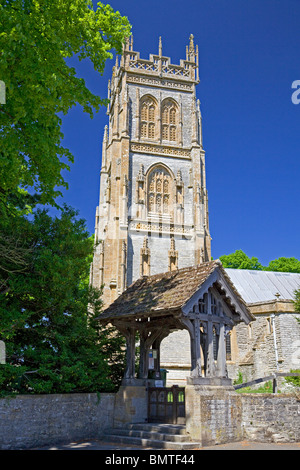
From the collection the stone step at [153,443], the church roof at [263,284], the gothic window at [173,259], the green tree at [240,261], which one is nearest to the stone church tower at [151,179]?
the gothic window at [173,259]

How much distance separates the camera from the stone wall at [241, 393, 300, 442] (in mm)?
11234

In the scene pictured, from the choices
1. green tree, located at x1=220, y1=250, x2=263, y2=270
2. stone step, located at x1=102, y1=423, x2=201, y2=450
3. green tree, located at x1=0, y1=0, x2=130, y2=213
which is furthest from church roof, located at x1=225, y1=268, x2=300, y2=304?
green tree, located at x1=0, y1=0, x2=130, y2=213

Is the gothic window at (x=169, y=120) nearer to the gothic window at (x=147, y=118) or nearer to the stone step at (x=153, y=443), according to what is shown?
the gothic window at (x=147, y=118)

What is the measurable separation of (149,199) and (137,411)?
26.5 meters

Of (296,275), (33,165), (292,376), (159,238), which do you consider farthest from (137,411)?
(296,275)

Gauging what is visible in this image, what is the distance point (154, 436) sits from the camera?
10.8 m

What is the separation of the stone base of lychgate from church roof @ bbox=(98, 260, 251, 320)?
6.98 ft

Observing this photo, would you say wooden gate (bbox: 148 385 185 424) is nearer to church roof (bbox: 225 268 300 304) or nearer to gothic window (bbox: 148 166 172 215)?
church roof (bbox: 225 268 300 304)

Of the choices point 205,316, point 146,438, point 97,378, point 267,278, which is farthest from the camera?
point 267,278

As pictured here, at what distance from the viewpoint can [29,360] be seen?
1127 centimetres

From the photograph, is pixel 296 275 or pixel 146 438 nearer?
pixel 146 438

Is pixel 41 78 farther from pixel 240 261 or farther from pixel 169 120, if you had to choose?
pixel 240 261

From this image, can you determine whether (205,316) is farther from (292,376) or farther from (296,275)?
(296,275)

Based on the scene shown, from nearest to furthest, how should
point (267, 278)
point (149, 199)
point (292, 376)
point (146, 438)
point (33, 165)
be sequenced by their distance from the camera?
point (33, 165) < point (146, 438) < point (292, 376) < point (267, 278) < point (149, 199)
